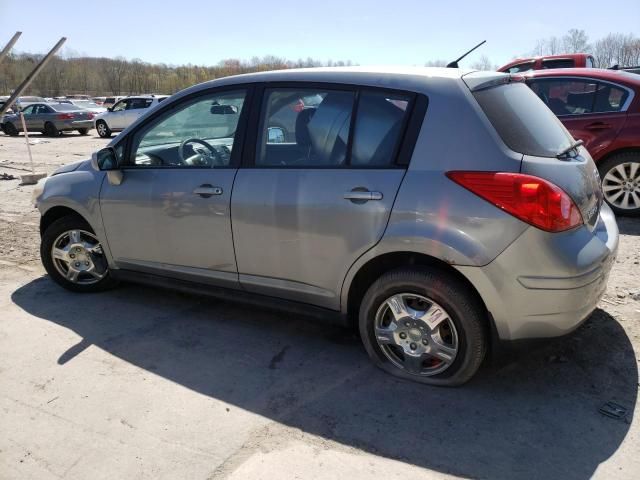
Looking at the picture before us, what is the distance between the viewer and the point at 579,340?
138 inches

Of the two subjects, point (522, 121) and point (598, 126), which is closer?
point (522, 121)

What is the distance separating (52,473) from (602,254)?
9.58 feet

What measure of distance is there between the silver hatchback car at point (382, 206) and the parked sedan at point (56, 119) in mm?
22796

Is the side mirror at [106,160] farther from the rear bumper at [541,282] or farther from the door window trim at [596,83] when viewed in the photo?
the door window trim at [596,83]

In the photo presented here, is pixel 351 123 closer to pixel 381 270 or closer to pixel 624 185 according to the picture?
pixel 381 270

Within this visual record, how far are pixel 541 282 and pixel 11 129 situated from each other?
98.5ft

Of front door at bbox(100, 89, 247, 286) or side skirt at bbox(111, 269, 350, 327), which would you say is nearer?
side skirt at bbox(111, 269, 350, 327)

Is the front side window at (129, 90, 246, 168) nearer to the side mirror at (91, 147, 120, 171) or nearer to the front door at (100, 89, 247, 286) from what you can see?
the front door at (100, 89, 247, 286)

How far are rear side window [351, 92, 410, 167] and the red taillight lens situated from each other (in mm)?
555

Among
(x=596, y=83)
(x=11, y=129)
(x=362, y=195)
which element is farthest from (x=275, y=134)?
(x=11, y=129)

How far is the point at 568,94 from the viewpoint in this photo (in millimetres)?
6691

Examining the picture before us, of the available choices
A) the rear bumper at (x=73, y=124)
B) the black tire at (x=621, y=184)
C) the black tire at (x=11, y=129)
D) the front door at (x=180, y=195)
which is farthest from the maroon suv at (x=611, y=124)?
the black tire at (x=11, y=129)

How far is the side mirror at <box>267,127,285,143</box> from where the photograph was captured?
3479 millimetres

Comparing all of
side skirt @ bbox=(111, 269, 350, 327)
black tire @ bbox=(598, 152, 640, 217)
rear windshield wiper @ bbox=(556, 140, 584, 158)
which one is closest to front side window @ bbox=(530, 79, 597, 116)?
black tire @ bbox=(598, 152, 640, 217)
